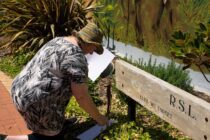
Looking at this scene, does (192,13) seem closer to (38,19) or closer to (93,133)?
(93,133)

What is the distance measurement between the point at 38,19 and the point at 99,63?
473 centimetres

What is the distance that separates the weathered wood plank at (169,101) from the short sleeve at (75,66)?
88 cm

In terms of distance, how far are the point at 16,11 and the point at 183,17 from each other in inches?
131

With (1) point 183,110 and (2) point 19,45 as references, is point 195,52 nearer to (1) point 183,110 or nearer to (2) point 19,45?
(1) point 183,110

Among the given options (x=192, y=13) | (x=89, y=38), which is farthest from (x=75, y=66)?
(x=192, y=13)

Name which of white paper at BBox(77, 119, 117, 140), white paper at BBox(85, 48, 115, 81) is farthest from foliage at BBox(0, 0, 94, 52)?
white paper at BBox(85, 48, 115, 81)

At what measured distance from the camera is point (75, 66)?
132 inches

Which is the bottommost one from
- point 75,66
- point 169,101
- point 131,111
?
point 131,111

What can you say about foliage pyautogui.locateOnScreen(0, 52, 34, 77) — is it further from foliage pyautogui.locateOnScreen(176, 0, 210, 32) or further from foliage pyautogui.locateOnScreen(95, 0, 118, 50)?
foliage pyautogui.locateOnScreen(176, 0, 210, 32)

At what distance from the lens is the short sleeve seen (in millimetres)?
3359

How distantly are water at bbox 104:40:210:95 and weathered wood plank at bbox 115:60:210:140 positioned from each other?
1.61m

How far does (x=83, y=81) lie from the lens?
11.1 ft

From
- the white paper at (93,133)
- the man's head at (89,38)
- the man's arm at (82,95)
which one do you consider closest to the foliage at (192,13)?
the white paper at (93,133)

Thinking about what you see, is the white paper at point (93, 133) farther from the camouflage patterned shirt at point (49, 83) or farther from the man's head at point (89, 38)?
the man's head at point (89, 38)
